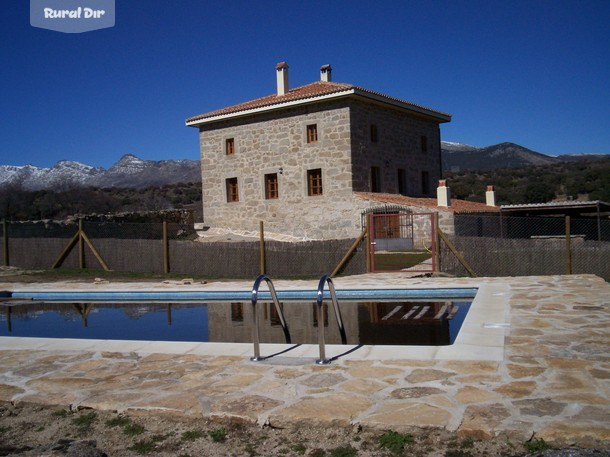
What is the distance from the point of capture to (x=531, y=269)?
12781 millimetres

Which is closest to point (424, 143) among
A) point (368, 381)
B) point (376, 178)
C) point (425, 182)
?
point (425, 182)

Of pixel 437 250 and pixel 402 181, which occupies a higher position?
pixel 402 181

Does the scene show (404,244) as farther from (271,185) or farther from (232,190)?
(232,190)

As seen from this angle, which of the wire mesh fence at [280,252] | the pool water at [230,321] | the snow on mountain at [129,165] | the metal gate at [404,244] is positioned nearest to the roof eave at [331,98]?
the metal gate at [404,244]

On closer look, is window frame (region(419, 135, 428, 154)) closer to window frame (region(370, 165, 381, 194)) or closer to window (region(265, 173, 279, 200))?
window frame (region(370, 165, 381, 194))

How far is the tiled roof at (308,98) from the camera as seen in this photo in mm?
23500

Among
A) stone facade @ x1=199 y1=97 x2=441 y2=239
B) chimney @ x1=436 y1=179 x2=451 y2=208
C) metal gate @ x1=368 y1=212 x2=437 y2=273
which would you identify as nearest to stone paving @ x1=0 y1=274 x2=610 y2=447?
metal gate @ x1=368 y1=212 x2=437 y2=273

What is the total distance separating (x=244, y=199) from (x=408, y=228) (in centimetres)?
891

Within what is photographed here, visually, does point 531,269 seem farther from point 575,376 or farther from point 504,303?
point 575,376

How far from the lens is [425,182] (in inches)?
1168

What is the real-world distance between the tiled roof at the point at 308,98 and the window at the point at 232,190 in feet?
10.6

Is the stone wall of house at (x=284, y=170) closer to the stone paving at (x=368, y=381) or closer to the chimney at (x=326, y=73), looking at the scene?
the chimney at (x=326, y=73)

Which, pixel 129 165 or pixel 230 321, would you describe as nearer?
pixel 230 321

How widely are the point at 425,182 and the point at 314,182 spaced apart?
757cm
